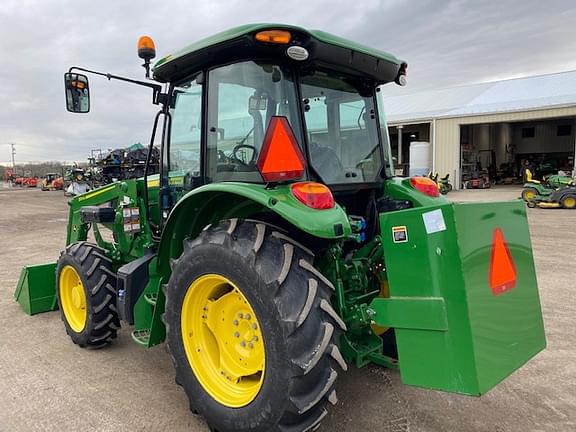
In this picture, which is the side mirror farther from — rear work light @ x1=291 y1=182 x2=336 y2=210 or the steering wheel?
rear work light @ x1=291 y1=182 x2=336 y2=210

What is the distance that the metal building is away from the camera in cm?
2108

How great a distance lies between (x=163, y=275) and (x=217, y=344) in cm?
78

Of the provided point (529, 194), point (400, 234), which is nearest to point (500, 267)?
point (400, 234)

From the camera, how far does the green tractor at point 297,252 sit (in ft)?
7.22

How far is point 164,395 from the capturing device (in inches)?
126

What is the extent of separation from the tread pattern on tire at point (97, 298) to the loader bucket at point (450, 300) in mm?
2544

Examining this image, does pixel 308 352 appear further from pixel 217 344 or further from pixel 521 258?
pixel 521 258

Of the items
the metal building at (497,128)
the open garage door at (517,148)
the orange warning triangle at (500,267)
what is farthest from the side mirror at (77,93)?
the open garage door at (517,148)

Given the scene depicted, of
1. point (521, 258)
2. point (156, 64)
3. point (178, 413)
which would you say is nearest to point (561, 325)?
point (521, 258)

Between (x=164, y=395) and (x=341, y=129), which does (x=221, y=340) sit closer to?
(x=164, y=395)

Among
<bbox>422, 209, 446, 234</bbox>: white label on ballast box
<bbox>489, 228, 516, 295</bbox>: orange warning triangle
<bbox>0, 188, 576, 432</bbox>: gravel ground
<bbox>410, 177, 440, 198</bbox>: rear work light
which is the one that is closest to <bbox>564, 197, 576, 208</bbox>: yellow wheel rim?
<bbox>0, 188, 576, 432</bbox>: gravel ground

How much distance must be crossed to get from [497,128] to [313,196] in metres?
33.5

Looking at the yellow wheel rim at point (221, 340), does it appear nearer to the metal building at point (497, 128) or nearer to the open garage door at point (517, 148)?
the metal building at point (497, 128)

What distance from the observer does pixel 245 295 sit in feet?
7.84
